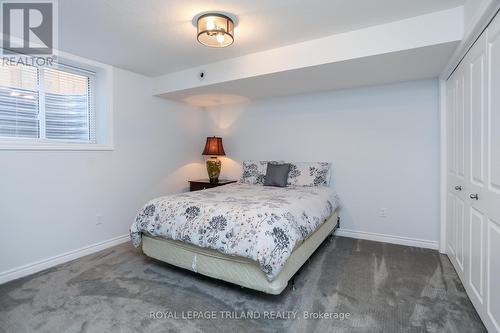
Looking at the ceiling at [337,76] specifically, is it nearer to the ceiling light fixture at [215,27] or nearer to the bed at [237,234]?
the ceiling light fixture at [215,27]

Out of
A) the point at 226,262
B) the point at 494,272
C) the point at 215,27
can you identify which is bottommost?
the point at 226,262

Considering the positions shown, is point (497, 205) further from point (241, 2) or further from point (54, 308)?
point (54, 308)

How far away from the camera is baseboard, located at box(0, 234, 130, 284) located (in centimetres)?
237

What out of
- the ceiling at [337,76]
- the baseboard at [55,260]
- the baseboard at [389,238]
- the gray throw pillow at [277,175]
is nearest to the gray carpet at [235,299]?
the baseboard at [55,260]

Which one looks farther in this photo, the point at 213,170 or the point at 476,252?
the point at 213,170

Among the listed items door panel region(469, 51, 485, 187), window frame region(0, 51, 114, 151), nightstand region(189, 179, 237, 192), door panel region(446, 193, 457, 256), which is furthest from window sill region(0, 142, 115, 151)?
door panel region(446, 193, 457, 256)

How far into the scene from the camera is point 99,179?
3.11m

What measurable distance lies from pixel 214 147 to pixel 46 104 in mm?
2201

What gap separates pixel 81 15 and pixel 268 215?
216 centimetres

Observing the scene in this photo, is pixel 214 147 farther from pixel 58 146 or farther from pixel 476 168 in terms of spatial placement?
pixel 476 168

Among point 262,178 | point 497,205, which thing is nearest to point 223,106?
point 262,178

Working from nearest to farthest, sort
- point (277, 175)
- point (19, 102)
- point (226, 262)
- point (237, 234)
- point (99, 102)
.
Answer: point (237, 234), point (226, 262), point (19, 102), point (99, 102), point (277, 175)

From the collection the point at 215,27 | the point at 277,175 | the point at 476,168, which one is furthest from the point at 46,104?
the point at 476,168

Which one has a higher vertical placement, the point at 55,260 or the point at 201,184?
the point at 201,184
